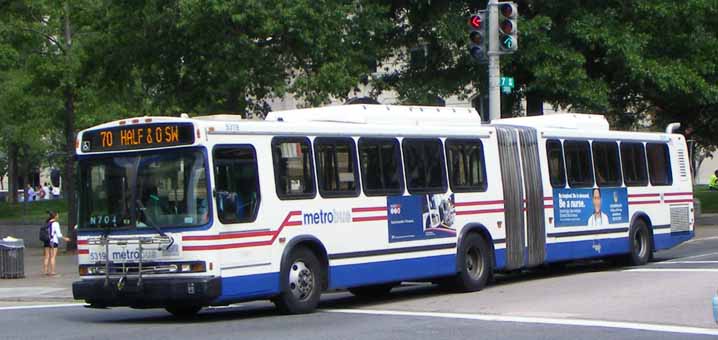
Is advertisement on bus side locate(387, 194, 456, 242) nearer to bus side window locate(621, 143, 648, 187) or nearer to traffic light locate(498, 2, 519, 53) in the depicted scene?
traffic light locate(498, 2, 519, 53)

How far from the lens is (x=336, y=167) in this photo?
1683 cm

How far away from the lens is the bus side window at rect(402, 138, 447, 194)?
18109 millimetres

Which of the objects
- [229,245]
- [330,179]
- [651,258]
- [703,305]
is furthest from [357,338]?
[651,258]

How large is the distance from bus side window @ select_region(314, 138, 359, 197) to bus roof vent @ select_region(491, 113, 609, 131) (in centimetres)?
492

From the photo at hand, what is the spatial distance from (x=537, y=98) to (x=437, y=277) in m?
14.6

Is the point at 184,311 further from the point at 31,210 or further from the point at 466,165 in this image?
the point at 31,210

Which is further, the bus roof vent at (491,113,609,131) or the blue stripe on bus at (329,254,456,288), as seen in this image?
the bus roof vent at (491,113,609,131)

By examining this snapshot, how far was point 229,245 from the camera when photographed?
48.8ft

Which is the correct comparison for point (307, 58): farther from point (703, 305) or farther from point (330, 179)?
point (703, 305)

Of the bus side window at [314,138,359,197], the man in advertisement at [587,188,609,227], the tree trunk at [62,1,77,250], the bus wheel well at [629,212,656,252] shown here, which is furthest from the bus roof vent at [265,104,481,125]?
the tree trunk at [62,1,77,250]

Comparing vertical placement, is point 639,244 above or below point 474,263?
above

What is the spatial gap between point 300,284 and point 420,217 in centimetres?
288

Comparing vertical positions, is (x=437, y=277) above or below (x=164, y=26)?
below

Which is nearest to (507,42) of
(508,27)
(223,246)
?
(508,27)
